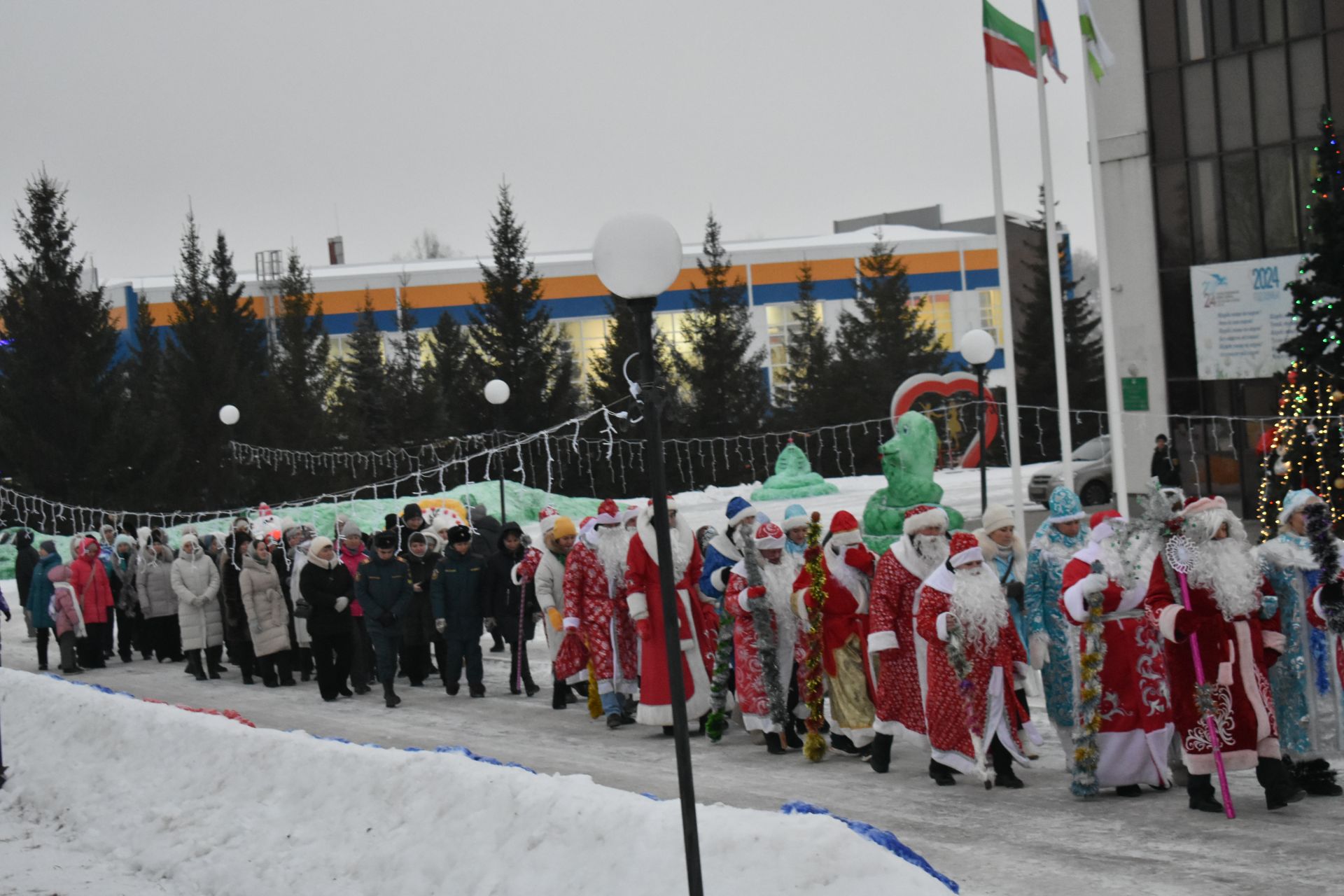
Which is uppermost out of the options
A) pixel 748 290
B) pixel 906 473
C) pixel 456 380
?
pixel 748 290

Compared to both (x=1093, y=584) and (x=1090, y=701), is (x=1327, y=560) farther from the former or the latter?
(x=1090, y=701)

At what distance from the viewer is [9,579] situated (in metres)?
30.3

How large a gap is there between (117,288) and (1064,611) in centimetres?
5655

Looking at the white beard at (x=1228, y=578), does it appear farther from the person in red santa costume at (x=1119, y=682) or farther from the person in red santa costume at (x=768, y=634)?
the person in red santa costume at (x=768, y=634)

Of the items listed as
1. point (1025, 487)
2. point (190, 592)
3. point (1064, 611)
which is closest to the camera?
point (1064, 611)

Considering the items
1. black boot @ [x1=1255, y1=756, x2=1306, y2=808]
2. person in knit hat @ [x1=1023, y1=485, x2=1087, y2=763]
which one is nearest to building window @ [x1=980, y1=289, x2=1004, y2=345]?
person in knit hat @ [x1=1023, y1=485, x2=1087, y2=763]

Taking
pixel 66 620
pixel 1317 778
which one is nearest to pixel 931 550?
pixel 1317 778

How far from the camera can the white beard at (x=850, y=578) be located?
10203 millimetres

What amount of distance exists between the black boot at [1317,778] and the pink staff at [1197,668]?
640 mm

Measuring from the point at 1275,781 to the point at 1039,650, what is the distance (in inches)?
65.4

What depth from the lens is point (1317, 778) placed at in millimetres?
8336

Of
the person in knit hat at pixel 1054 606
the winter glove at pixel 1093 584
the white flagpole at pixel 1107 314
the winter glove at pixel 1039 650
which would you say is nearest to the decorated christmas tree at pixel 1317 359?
the white flagpole at pixel 1107 314

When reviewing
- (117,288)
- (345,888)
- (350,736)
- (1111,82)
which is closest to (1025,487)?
(1111,82)

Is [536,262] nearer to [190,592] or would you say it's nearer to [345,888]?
[190,592]
